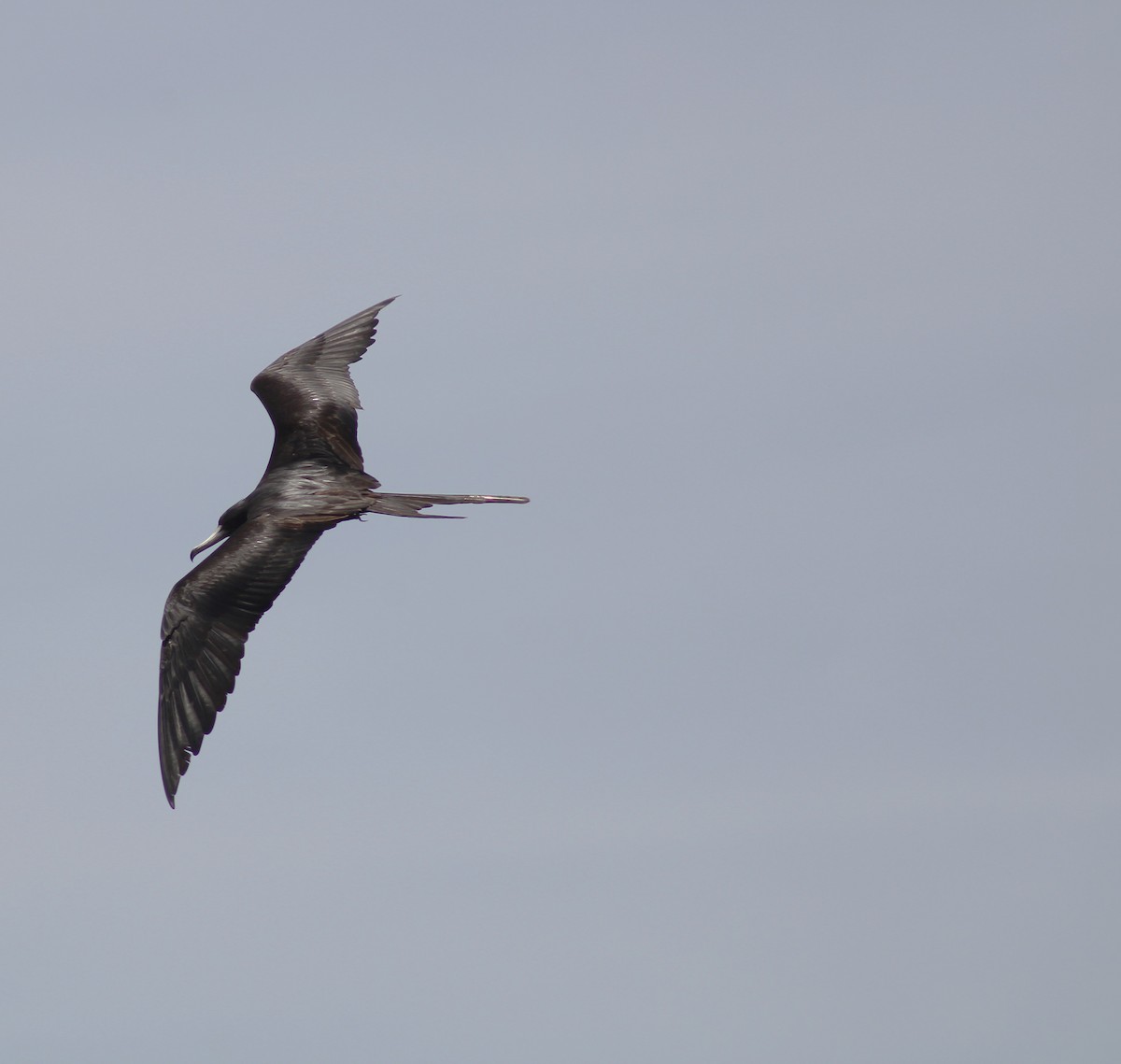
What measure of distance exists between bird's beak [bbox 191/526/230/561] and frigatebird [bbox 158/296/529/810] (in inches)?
0.7

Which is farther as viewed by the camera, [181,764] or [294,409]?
[294,409]

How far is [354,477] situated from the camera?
27156 millimetres

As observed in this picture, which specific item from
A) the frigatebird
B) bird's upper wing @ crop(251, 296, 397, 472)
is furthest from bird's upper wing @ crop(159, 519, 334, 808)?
bird's upper wing @ crop(251, 296, 397, 472)

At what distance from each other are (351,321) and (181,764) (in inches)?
337

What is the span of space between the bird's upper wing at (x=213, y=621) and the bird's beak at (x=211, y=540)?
883 millimetres

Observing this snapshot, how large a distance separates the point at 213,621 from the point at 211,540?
2.30m

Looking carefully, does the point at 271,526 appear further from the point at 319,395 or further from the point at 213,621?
the point at 319,395

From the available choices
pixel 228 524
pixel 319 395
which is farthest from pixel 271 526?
pixel 319 395

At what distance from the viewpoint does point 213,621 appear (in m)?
24.7

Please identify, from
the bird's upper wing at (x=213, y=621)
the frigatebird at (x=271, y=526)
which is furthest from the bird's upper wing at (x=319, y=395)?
the bird's upper wing at (x=213, y=621)

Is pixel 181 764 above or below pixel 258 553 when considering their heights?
below

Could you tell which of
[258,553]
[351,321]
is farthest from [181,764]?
[351,321]

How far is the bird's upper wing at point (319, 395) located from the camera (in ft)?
91.2

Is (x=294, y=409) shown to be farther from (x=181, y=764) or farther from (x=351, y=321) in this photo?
(x=181, y=764)
